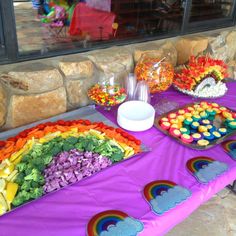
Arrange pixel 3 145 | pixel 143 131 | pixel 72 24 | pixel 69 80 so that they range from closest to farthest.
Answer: pixel 3 145
pixel 143 131
pixel 69 80
pixel 72 24

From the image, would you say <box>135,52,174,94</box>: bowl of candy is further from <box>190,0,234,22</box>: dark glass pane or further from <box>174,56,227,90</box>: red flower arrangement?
<box>190,0,234,22</box>: dark glass pane

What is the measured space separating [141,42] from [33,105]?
2.15 ft

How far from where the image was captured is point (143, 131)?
1053mm

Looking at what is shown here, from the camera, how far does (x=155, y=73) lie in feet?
4.09

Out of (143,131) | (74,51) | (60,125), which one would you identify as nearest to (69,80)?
(74,51)

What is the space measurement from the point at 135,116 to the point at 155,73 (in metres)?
0.26

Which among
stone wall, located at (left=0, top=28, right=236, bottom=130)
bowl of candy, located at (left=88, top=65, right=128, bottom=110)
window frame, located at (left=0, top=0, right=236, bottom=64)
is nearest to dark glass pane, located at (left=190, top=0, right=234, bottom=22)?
window frame, located at (left=0, top=0, right=236, bottom=64)

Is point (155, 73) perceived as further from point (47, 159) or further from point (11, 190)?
point (11, 190)

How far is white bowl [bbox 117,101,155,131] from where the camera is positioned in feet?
3.39

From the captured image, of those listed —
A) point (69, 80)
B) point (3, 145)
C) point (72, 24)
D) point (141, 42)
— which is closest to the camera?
point (3, 145)

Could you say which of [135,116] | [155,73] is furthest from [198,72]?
[135,116]

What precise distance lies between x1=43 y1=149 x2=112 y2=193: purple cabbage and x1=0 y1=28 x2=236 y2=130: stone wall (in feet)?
1.15

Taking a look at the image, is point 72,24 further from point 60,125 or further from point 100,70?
point 60,125

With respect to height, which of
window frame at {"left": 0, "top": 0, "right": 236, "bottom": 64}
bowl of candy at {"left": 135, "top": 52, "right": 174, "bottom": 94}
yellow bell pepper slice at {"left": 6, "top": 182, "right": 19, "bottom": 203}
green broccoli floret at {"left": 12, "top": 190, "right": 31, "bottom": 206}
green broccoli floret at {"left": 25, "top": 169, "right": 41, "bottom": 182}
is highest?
window frame at {"left": 0, "top": 0, "right": 236, "bottom": 64}
